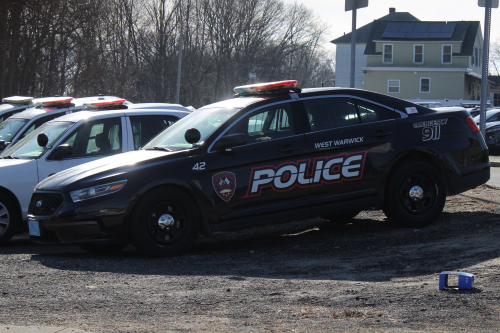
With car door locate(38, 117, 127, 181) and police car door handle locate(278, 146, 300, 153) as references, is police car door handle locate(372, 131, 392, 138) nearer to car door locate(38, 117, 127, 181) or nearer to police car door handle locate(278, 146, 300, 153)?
police car door handle locate(278, 146, 300, 153)

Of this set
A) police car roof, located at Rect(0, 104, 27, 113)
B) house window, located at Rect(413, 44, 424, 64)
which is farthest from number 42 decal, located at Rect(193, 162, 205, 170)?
house window, located at Rect(413, 44, 424, 64)

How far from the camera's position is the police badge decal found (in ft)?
22.5

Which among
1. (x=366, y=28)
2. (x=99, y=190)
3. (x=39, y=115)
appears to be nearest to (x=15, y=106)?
(x=39, y=115)

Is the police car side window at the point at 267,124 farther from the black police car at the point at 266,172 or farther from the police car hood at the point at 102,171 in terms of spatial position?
the police car hood at the point at 102,171

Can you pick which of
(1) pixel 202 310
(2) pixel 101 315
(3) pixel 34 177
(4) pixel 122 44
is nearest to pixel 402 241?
(1) pixel 202 310

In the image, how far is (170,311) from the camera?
464cm

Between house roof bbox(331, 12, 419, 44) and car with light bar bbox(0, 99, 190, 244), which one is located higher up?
house roof bbox(331, 12, 419, 44)

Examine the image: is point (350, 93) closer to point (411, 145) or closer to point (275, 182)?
point (411, 145)

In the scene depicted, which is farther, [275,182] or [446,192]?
[446,192]

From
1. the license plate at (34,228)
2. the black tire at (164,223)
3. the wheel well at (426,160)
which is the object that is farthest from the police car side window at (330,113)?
the license plate at (34,228)

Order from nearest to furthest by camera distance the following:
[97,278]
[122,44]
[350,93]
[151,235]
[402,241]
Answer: [97,278], [151,235], [402,241], [350,93], [122,44]

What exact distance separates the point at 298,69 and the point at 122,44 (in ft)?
83.8

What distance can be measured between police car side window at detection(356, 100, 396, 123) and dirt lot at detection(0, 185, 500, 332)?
1.43 metres

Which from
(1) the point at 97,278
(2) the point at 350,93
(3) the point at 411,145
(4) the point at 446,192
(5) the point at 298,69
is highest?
(5) the point at 298,69
